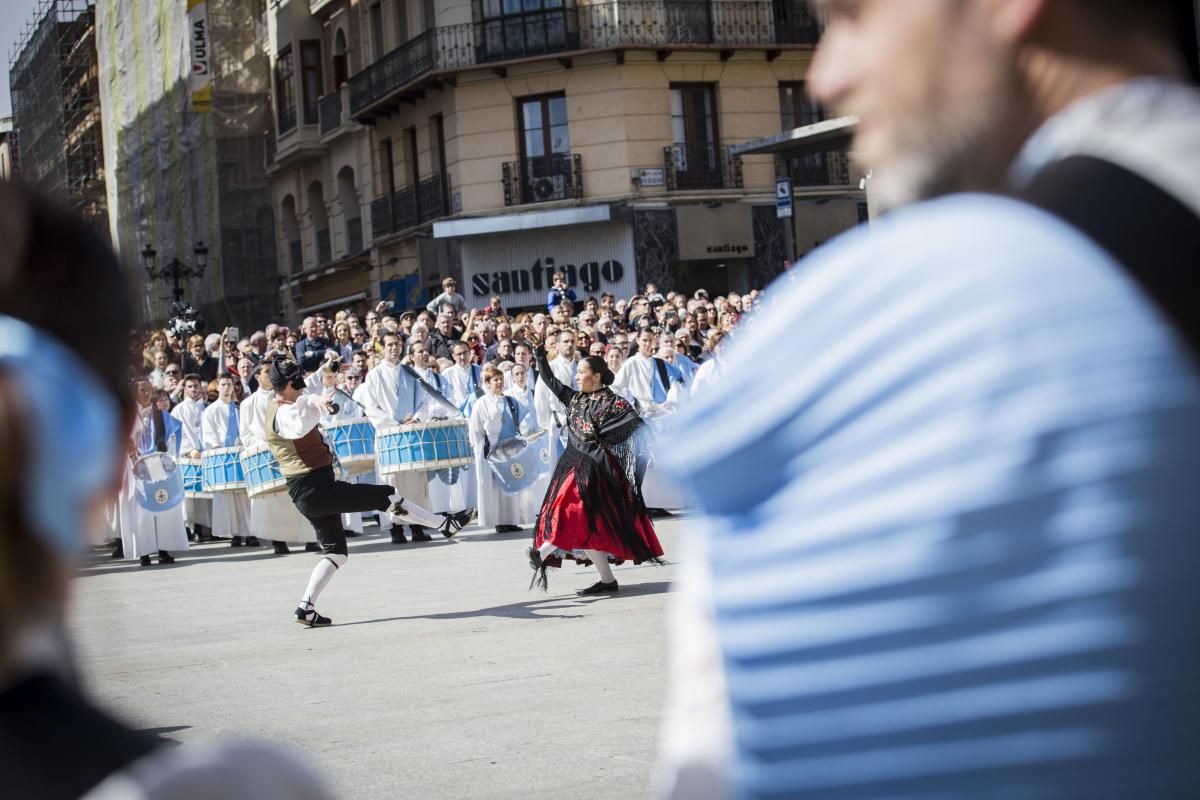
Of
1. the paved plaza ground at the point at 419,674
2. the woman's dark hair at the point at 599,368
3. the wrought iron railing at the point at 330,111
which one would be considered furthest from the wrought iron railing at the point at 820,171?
the woman's dark hair at the point at 599,368

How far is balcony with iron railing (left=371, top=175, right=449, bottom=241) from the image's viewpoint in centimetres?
3584

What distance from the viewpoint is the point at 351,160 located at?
134ft

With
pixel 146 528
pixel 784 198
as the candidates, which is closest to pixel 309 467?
pixel 146 528

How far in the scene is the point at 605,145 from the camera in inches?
1329

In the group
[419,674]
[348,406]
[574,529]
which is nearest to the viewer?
[419,674]

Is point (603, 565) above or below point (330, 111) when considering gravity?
below

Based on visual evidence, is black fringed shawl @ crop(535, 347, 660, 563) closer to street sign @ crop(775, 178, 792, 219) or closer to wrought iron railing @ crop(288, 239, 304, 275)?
street sign @ crop(775, 178, 792, 219)

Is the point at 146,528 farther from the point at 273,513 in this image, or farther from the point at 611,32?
the point at 611,32

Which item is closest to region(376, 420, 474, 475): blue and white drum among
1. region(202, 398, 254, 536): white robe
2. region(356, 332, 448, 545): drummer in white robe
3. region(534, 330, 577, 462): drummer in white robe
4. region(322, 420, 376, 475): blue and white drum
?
region(322, 420, 376, 475): blue and white drum

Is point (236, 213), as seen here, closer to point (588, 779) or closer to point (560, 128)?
point (560, 128)

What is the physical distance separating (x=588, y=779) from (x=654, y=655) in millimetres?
2785

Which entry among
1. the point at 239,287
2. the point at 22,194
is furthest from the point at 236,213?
the point at 22,194

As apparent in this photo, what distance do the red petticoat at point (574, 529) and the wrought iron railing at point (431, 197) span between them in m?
24.4

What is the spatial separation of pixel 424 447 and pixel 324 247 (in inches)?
1033
